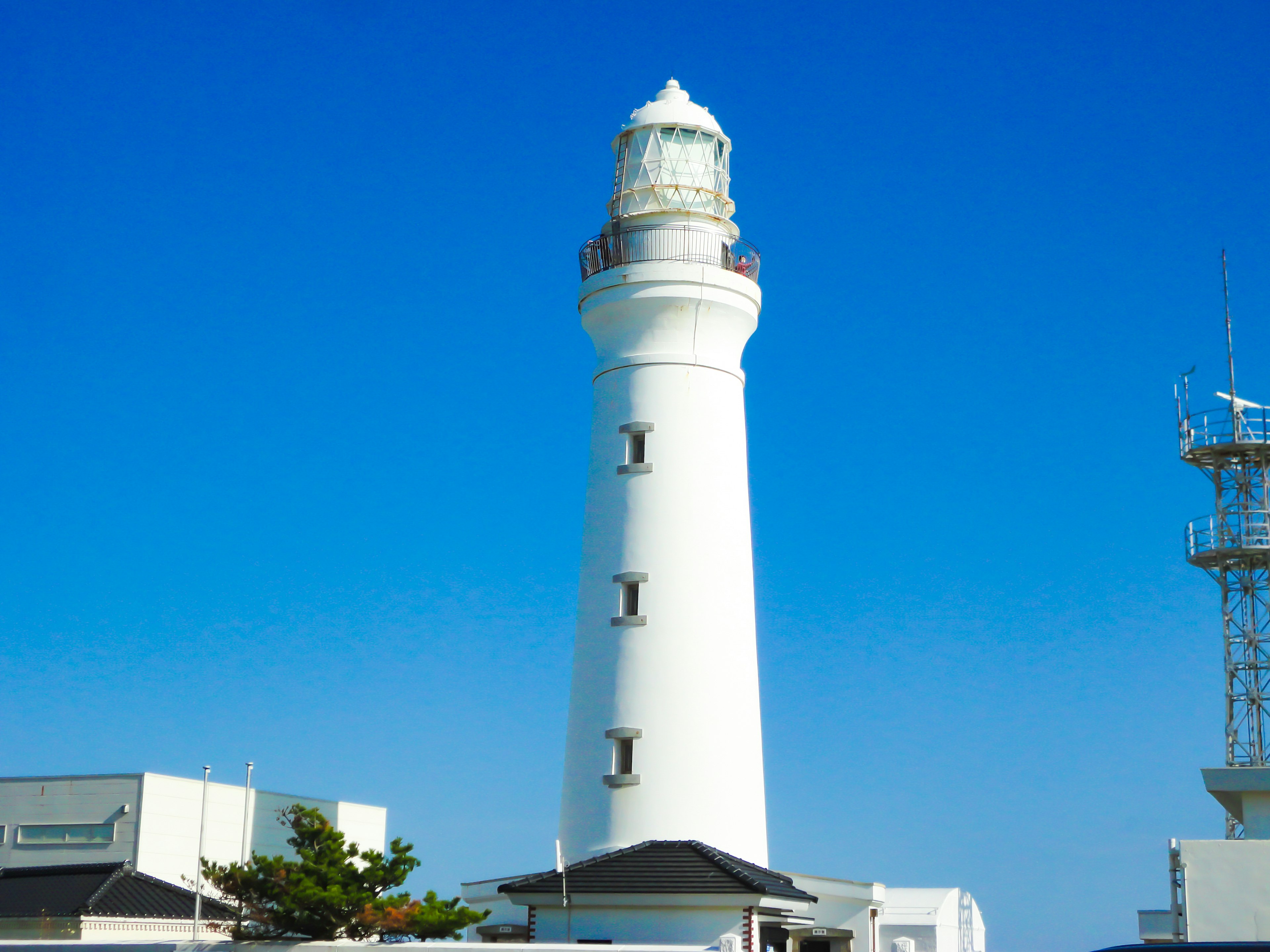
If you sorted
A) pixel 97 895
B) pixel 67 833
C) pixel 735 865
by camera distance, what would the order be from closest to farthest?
pixel 735 865 → pixel 97 895 → pixel 67 833

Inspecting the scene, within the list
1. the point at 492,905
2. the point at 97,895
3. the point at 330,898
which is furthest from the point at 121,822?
the point at 330,898

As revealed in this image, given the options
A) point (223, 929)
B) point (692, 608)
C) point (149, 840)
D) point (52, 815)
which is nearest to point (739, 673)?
point (692, 608)

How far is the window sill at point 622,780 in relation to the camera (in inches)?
1246

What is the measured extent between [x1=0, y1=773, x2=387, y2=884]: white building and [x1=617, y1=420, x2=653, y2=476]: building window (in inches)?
651

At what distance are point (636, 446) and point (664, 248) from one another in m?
4.61

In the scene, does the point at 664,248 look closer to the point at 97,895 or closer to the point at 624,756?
the point at 624,756

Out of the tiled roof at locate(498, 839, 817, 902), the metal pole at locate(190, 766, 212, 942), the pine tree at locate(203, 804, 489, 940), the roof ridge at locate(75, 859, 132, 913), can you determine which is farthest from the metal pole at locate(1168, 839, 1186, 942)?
the roof ridge at locate(75, 859, 132, 913)

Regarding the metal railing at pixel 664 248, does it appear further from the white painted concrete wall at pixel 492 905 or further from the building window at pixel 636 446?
the white painted concrete wall at pixel 492 905

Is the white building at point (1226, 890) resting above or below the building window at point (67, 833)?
below

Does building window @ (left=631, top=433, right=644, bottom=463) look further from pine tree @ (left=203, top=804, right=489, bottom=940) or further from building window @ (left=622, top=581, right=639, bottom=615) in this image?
pine tree @ (left=203, top=804, right=489, bottom=940)

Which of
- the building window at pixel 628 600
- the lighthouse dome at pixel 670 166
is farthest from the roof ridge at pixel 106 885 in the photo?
the lighthouse dome at pixel 670 166

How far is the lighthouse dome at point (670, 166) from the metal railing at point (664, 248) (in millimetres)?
513

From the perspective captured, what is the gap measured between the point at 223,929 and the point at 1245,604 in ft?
99.9

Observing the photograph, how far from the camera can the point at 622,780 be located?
31672 millimetres
